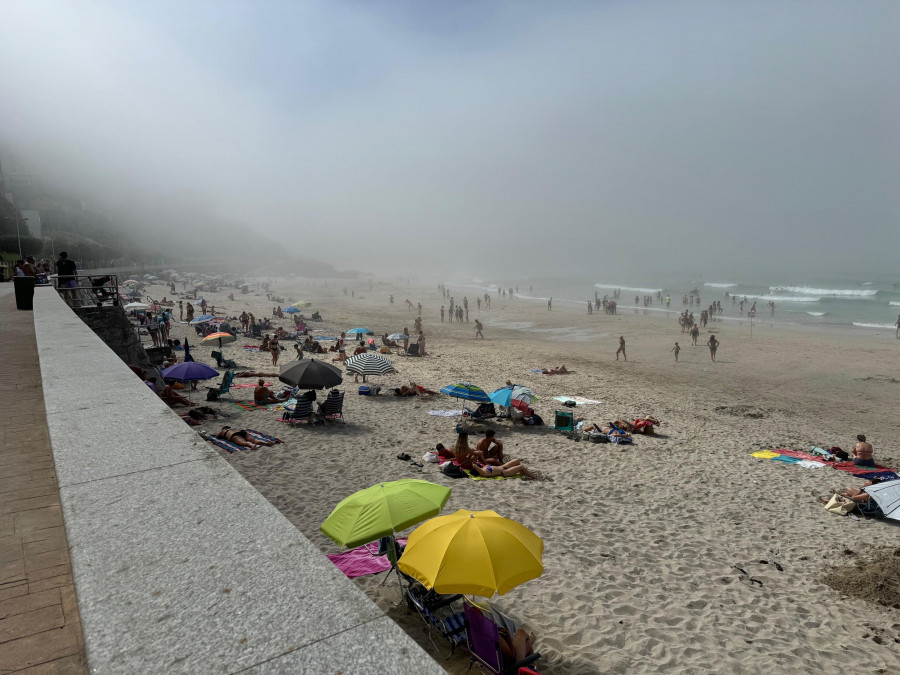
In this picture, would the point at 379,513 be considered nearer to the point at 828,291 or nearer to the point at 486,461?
the point at 486,461

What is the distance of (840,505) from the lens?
8.20 meters

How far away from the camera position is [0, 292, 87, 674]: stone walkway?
1841 mm

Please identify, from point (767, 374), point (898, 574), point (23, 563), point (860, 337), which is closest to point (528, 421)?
point (898, 574)

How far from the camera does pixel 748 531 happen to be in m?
7.41

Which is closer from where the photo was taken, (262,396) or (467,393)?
(467,393)

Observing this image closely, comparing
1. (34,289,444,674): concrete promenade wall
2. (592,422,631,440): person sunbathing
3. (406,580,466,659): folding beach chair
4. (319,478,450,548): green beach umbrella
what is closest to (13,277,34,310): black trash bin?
(319,478,450,548): green beach umbrella

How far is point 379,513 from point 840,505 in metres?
7.74

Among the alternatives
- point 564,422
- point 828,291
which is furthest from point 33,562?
point 828,291

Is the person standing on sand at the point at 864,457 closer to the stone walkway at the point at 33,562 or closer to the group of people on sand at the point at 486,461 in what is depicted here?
the group of people on sand at the point at 486,461

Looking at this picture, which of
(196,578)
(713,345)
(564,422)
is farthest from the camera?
(713,345)

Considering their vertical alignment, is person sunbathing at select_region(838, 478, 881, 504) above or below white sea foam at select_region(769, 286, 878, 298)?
below

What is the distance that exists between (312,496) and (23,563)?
18.7ft

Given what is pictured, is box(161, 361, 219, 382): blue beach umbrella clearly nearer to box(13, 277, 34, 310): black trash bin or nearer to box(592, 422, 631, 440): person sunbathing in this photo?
box(13, 277, 34, 310): black trash bin

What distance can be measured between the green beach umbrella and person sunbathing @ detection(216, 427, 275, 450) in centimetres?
539
